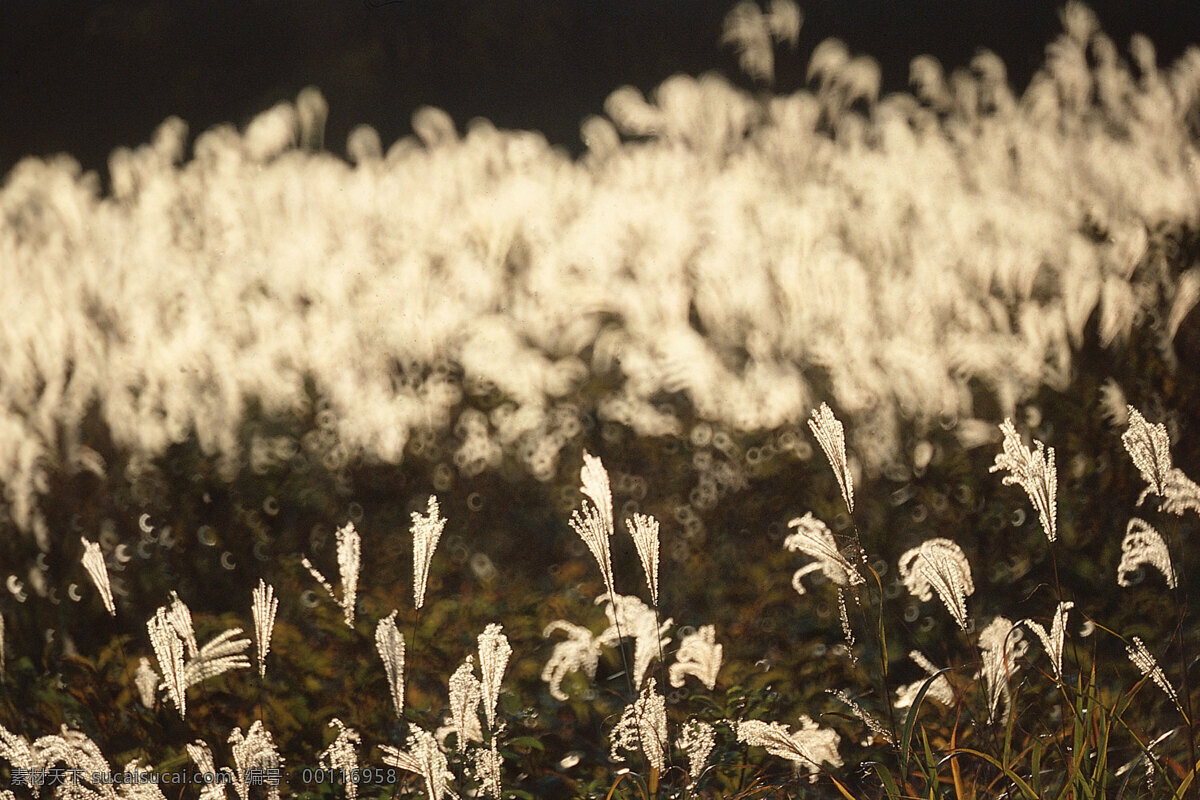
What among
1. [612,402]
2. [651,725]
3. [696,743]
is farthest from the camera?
A: [612,402]

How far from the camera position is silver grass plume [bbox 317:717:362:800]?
54.7 inches

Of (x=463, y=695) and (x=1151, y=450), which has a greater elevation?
(x=1151, y=450)

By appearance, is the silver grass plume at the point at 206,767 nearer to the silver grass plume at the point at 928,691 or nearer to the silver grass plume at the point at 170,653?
the silver grass plume at the point at 170,653

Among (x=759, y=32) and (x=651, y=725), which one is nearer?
(x=651, y=725)

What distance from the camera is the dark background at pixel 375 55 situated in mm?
1900

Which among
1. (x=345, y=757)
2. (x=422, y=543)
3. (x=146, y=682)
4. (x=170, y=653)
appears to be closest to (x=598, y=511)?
(x=422, y=543)

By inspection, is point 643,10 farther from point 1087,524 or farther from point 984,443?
point 1087,524

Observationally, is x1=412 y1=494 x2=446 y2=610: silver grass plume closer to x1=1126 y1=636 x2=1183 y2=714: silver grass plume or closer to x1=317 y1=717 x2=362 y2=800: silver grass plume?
x1=317 y1=717 x2=362 y2=800: silver grass plume

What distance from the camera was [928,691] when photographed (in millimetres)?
1565

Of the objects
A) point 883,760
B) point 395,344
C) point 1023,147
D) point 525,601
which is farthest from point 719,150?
point 883,760

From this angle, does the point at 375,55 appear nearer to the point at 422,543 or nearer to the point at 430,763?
the point at 422,543

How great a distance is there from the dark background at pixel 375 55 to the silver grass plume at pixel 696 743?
1.23 meters

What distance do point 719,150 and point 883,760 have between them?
1.35 metres

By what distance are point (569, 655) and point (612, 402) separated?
1.72 ft
